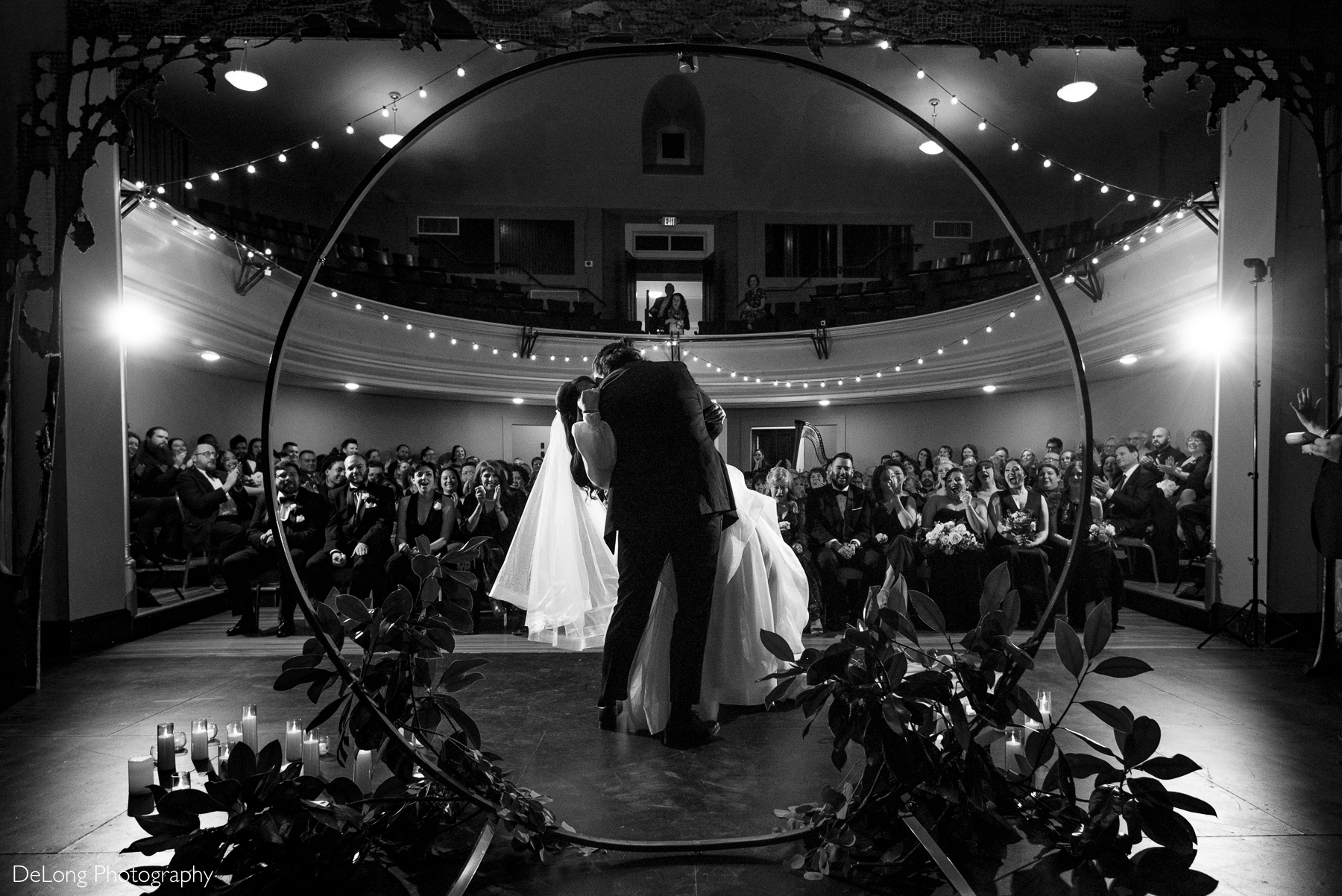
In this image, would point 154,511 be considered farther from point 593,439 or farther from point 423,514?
point 593,439

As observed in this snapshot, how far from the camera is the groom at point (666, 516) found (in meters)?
3.17

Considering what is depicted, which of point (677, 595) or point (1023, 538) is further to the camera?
point (1023, 538)

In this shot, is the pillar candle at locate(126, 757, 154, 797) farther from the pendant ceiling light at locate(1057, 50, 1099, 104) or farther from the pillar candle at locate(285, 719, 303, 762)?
the pendant ceiling light at locate(1057, 50, 1099, 104)

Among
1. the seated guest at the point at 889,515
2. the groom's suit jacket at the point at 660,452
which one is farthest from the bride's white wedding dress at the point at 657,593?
the seated guest at the point at 889,515

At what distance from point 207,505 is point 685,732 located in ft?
17.6

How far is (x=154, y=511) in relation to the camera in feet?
22.1

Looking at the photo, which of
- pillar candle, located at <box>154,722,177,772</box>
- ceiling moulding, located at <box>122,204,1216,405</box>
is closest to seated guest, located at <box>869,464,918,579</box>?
ceiling moulding, located at <box>122,204,1216,405</box>

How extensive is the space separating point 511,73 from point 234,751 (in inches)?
76.2

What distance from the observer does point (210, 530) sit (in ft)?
22.7

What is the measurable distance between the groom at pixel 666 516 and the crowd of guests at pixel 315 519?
244 centimetres

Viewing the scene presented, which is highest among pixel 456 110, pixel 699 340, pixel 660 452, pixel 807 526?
pixel 699 340

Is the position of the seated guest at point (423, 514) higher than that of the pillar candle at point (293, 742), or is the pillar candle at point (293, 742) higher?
the seated guest at point (423, 514)

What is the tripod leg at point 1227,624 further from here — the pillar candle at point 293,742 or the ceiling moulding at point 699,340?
the pillar candle at point 293,742

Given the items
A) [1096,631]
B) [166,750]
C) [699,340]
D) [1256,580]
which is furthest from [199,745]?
[699,340]
